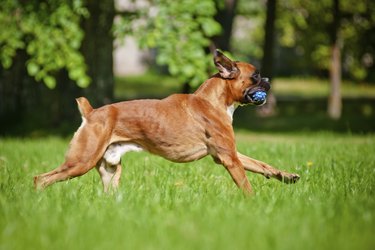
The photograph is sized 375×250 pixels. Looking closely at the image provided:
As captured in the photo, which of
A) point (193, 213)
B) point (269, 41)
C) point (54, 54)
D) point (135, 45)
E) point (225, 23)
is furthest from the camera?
point (269, 41)

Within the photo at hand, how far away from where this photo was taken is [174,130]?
18.1 feet

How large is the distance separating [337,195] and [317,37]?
56.8 ft

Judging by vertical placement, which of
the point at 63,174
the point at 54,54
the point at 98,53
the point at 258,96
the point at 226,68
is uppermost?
the point at 226,68

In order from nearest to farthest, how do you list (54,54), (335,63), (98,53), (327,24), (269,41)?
(54,54)
(98,53)
(335,63)
(269,41)
(327,24)

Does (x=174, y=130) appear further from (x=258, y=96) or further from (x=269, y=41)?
(x=269, y=41)

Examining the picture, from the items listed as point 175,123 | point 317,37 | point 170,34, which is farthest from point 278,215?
point 317,37

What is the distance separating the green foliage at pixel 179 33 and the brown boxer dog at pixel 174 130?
5100mm

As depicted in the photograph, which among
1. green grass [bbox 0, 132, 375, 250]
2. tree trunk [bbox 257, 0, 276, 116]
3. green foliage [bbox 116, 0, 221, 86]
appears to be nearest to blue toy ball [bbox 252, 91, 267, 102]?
green grass [bbox 0, 132, 375, 250]

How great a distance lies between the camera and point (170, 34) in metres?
11.0

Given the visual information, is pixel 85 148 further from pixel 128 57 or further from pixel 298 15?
pixel 128 57

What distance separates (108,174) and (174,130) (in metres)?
0.79

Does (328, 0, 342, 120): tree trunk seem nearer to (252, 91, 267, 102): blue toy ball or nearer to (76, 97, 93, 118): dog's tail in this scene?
(252, 91, 267, 102): blue toy ball

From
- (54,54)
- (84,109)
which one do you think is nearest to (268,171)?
(84,109)

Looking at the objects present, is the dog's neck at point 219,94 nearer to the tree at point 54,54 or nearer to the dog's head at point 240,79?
the dog's head at point 240,79
